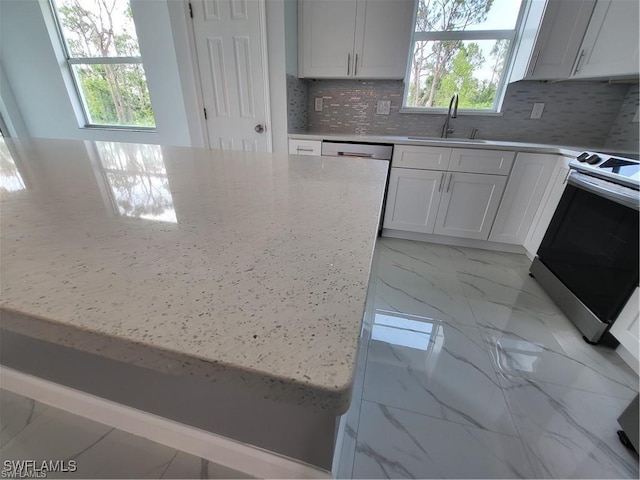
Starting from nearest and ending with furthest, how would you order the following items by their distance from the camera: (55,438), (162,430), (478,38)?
1. (162,430)
2. (55,438)
3. (478,38)

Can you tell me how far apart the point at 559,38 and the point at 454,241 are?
62.8 inches

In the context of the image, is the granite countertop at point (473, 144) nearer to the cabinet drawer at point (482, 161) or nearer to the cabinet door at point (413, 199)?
the cabinet drawer at point (482, 161)

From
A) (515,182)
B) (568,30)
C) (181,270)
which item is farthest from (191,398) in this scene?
(568,30)

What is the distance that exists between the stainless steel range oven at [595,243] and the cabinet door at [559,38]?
809 millimetres

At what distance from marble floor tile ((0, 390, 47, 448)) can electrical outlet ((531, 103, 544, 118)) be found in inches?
140

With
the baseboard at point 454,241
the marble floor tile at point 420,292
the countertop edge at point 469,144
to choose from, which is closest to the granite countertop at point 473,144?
the countertop edge at point 469,144

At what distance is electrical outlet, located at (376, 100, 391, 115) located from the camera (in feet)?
8.17

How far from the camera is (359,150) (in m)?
2.17

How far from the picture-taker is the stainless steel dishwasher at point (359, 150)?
2132mm

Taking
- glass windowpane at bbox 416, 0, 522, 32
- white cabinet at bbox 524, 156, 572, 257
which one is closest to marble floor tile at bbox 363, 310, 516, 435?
white cabinet at bbox 524, 156, 572, 257

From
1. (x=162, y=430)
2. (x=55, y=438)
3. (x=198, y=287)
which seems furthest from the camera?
(x=55, y=438)

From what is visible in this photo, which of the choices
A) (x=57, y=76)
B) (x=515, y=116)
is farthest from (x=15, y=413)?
(x=57, y=76)

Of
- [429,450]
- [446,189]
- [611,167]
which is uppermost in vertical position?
[611,167]

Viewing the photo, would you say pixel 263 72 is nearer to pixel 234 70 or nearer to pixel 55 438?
pixel 234 70
